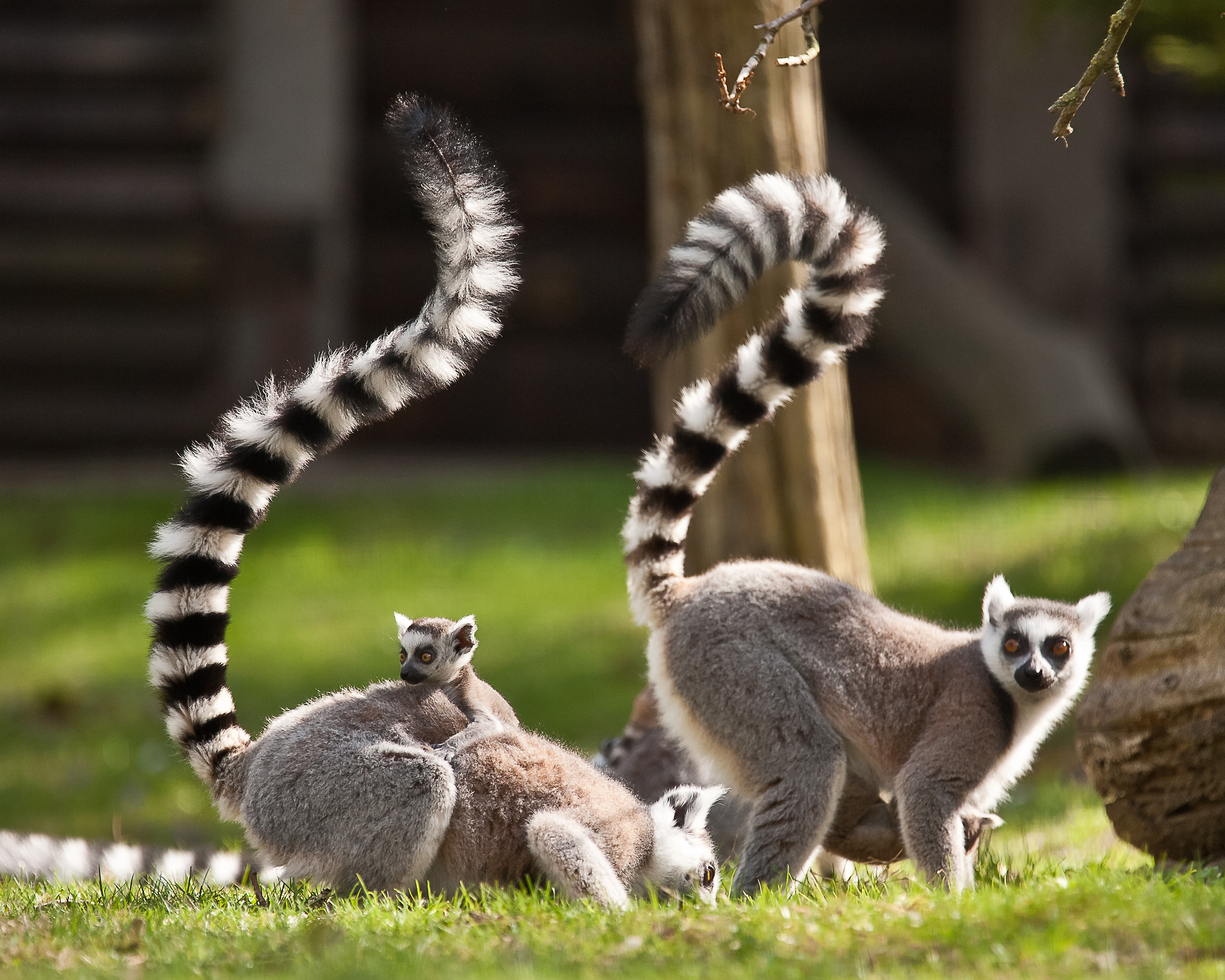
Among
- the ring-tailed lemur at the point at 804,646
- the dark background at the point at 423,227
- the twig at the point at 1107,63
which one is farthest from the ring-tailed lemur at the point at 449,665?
the dark background at the point at 423,227

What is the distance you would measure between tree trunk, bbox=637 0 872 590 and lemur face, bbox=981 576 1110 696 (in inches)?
75.0

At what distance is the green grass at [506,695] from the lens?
9.34ft

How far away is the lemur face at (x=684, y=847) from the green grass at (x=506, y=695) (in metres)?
0.35

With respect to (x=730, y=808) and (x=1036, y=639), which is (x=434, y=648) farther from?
(x=1036, y=639)

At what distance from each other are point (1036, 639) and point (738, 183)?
2.67m

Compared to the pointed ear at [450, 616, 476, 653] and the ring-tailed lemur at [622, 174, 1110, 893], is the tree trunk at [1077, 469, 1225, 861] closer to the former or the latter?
the ring-tailed lemur at [622, 174, 1110, 893]

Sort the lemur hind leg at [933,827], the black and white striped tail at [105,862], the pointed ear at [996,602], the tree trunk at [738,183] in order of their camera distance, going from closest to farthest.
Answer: the lemur hind leg at [933,827] → the pointed ear at [996,602] → the black and white striped tail at [105,862] → the tree trunk at [738,183]

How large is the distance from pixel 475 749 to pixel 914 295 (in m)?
7.95

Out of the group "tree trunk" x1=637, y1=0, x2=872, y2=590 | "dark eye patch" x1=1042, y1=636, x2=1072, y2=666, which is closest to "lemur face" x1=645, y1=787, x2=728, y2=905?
"dark eye patch" x1=1042, y1=636, x2=1072, y2=666

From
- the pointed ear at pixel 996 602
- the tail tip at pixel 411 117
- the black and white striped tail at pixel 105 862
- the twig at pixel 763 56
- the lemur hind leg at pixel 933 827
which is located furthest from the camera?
the black and white striped tail at pixel 105 862

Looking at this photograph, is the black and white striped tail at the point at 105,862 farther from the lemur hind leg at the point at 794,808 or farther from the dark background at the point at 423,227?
the dark background at the point at 423,227

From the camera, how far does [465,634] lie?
3650 millimetres

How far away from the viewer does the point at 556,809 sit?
3.49 m

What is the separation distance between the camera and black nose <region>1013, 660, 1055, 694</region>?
3602 millimetres
